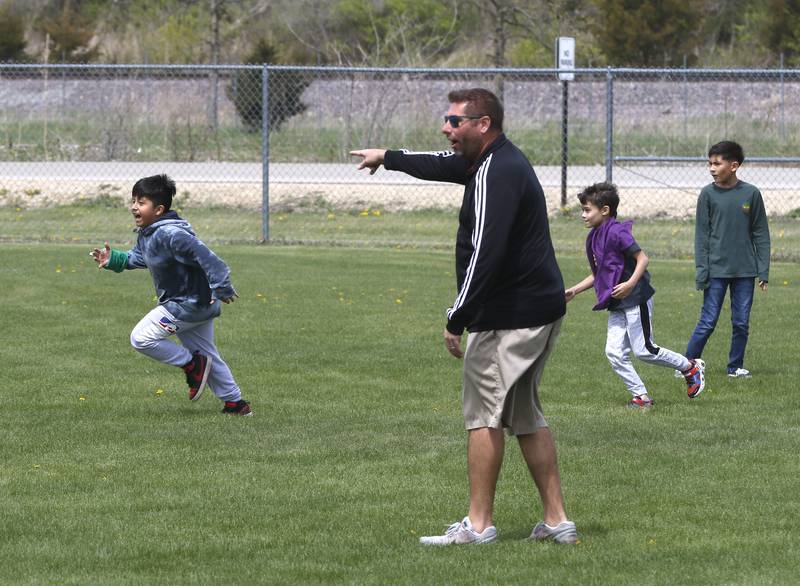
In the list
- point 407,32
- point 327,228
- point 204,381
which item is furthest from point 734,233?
point 407,32

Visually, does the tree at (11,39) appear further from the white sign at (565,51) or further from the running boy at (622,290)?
the running boy at (622,290)

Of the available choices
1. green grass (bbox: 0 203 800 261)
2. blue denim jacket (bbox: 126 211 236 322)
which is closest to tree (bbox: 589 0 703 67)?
green grass (bbox: 0 203 800 261)

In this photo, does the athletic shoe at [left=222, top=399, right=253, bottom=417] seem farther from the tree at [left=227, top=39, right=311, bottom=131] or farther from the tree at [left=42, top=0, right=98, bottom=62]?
the tree at [left=42, top=0, right=98, bottom=62]

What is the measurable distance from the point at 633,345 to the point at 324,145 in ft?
56.5

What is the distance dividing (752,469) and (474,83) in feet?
75.0

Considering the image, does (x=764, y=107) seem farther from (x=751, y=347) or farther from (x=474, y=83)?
(x=751, y=347)

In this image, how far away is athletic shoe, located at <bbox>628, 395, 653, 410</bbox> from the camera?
28.5 feet

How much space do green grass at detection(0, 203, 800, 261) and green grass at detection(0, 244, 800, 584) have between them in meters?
6.05

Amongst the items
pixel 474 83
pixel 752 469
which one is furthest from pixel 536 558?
pixel 474 83

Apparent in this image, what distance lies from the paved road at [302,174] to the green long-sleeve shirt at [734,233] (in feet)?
42.7

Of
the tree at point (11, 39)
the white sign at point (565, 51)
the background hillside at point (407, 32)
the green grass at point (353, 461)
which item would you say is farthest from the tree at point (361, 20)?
the green grass at point (353, 461)

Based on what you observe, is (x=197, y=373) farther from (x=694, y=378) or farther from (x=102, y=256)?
(x=694, y=378)

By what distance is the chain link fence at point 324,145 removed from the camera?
2084 cm

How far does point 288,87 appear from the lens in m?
29.7
